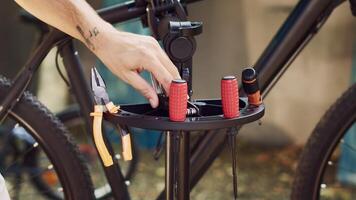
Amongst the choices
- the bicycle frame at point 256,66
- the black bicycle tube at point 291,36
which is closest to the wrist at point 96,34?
the bicycle frame at point 256,66

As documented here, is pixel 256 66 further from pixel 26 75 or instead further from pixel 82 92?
pixel 26 75

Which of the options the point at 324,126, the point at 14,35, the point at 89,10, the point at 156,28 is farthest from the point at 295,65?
the point at 89,10

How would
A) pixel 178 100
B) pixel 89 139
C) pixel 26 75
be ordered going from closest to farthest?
pixel 178 100
pixel 26 75
pixel 89 139

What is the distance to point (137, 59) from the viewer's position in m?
0.84

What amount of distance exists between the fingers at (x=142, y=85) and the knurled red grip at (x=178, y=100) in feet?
0.22

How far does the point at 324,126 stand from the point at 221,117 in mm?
583

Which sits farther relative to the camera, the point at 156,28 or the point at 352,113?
the point at 352,113

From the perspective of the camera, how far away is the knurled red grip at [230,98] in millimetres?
816

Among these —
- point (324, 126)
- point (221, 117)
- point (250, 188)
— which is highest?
point (221, 117)

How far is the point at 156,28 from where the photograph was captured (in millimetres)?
1029

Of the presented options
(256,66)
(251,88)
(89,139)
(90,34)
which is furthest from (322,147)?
(89,139)

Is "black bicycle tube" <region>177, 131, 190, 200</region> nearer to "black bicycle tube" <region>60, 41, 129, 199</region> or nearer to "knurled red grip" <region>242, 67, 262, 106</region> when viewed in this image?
"knurled red grip" <region>242, 67, 262, 106</region>

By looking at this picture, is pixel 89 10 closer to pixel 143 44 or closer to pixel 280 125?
pixel 143 44

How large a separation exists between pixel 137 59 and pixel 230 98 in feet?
0.50
